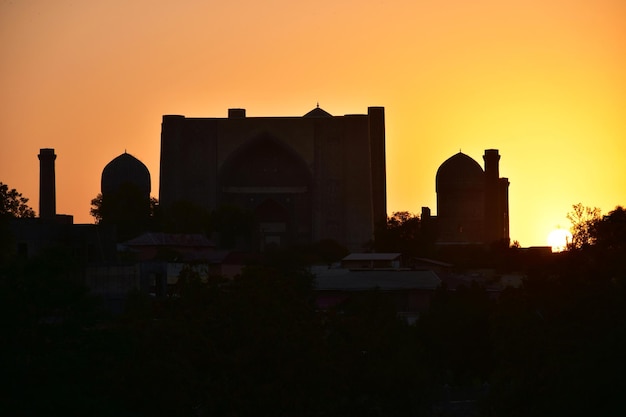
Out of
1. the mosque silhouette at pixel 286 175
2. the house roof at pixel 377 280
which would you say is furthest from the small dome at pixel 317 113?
the house roof at pixel 377 280

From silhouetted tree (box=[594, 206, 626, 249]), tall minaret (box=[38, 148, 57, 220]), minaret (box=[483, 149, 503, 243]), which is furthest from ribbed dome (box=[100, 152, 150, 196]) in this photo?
silhouetted tree (box=[594, 206, 626, 249])

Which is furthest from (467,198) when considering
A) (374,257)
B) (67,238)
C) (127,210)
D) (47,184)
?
(67,238)

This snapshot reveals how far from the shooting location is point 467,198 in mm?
111750

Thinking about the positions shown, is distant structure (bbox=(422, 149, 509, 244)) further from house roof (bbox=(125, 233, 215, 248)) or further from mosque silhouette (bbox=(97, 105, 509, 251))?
house roof (bbox=(125, 233, 215, 248))

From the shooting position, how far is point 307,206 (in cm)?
10644

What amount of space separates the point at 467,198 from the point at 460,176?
130 cm

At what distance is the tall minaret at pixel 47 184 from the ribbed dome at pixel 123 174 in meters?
10.1

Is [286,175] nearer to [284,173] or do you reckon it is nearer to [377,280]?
[284,173]

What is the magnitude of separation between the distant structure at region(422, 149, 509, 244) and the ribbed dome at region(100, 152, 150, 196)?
15228mm

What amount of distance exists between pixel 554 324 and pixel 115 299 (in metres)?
20.8

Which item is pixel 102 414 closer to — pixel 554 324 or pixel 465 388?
pixel 554 324

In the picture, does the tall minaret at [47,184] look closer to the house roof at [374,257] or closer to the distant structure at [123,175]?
the distant structure at [123,175]

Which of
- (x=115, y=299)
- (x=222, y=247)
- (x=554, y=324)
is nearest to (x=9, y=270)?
(x=554, y=324)

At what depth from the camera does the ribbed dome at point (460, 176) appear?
365 ft
